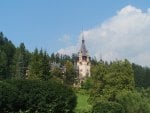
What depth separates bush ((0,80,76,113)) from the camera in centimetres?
5053

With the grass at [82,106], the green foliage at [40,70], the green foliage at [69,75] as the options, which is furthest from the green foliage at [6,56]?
the grass at [82,106]

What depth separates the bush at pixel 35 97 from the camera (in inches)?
1989

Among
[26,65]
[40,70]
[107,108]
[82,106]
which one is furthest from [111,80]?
[26,65]

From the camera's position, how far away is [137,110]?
57.9m

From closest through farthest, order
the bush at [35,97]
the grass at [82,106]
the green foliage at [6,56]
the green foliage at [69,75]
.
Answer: the bush at [35,97] → the grass at [82,106] → the green foliage at [6,56] → the green foliage at [69,75]

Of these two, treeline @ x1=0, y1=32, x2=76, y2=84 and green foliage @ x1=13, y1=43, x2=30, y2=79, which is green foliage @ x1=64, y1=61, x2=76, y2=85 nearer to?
treeline @ x1=0, y1=32, x2=76, y2=84

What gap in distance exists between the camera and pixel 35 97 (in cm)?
5184

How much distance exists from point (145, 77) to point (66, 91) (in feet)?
418

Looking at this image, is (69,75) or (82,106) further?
(69,75)

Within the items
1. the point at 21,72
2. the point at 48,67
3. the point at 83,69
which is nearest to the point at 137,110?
the point at 48,67

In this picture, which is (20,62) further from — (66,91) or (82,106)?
(66,91)

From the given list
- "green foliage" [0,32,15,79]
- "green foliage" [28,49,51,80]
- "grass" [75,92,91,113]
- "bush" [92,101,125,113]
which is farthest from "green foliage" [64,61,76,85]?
"bush" [92,101,125,113]

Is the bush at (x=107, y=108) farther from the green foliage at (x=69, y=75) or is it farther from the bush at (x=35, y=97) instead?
the green foliage at (x=69, y=75)

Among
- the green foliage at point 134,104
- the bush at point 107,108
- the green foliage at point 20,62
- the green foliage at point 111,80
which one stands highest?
the green foliage at point 20,62
